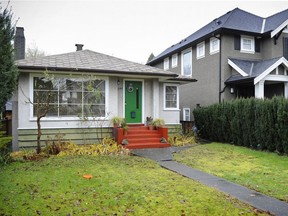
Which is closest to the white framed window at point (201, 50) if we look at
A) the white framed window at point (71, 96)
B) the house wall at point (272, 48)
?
the house wall at point (272, 48)

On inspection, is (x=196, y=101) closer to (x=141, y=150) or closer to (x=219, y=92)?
(x=219, y=92)

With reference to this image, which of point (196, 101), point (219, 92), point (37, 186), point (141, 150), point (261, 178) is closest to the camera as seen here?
point (37, 186)

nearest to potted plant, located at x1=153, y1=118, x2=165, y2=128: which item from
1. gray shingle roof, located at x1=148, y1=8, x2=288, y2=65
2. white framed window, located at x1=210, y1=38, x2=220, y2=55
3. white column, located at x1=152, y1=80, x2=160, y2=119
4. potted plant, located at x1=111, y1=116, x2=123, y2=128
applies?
white column, located at x1=152, y1=80, x2=160, y2=119

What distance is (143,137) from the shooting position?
37.2ft

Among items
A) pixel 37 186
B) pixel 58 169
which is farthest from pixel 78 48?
pixel 37 186

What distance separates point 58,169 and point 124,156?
8.76 ft

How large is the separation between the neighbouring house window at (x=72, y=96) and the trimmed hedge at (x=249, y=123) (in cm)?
589

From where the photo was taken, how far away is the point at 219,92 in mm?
15602

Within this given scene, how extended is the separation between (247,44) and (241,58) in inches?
43.5

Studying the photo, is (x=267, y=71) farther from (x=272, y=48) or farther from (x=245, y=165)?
(x=245, y=165)

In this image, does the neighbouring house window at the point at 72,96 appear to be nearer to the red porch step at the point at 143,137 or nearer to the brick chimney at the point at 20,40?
the red porch step at the point at 143,137

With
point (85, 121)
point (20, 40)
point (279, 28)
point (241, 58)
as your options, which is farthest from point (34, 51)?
point (279, 28)

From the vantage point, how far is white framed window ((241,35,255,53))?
15.9 meters

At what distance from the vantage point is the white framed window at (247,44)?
15.9 metres
